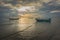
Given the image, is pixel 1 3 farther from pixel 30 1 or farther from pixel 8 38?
pixel 8 38

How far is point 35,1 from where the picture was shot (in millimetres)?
17188

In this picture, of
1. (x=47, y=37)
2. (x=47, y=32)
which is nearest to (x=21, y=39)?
(x=47, y=37)

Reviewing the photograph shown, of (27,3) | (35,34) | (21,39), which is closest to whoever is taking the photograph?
(21,39)

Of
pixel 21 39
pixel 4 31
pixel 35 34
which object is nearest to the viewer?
pixel 21 39

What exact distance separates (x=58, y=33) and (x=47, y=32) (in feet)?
1.52

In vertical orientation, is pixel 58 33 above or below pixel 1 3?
below

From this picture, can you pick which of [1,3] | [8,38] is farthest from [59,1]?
[8,38]

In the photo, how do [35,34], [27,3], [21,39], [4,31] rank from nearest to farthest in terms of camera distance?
1. [21,39]
2. [35,34]
3. [4,31]
4. [27,3]

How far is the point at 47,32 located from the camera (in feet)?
26.3

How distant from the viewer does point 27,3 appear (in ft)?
56.0

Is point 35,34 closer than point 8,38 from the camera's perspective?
No

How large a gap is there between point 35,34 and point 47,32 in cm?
59

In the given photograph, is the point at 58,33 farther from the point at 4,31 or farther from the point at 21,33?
the point at 4,31

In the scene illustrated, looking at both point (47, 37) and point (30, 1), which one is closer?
point (47, 37)
